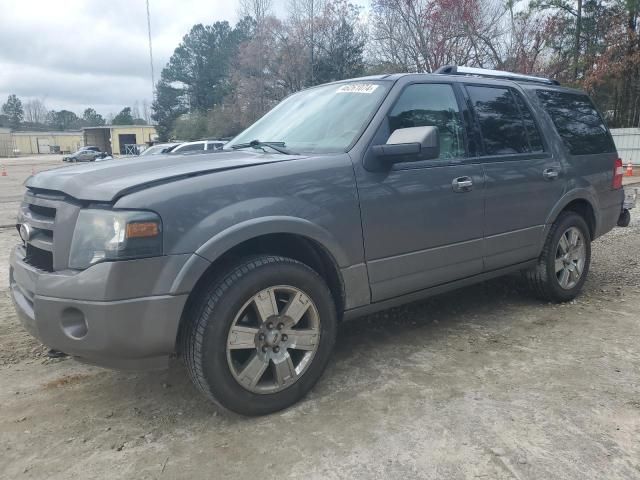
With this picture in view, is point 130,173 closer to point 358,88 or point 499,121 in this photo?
point 358,88

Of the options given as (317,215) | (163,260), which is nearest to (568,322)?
(317,215)

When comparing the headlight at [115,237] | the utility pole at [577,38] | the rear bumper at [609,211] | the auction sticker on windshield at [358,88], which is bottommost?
the rear bumper at [609,211]

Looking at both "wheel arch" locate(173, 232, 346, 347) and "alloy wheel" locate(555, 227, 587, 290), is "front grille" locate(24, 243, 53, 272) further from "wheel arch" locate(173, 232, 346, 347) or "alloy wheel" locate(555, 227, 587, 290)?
"alloy wheel" locate(555, 227, 587, 290)

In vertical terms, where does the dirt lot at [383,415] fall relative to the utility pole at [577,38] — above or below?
below

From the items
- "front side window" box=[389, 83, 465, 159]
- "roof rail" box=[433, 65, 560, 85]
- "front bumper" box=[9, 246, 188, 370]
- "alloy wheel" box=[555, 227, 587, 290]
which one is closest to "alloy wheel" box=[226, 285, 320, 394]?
"front bumper" box=[9, 246, 188, 370]

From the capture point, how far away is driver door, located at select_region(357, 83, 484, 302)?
3.31 m

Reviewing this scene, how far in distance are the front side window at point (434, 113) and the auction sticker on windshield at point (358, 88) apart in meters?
0.22

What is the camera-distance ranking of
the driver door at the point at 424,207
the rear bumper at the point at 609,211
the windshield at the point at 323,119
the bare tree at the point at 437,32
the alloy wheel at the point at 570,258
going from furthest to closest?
the bare tree at the point at 437,32 < the rear bumper at the point at 609,211 < the alloy wheel at the point at 570,258 < the windshield at the point at 323,119 < the driver door at the point at 424,207

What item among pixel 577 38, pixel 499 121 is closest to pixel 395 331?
pixel 499 121

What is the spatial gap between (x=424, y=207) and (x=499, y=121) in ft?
4.01

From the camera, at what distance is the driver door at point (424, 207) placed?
10.8 ft

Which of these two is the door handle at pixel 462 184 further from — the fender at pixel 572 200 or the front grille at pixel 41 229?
the front grille at pixel 41 229

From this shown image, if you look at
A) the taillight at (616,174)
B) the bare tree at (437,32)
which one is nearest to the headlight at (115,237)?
the taillight at (616,174)

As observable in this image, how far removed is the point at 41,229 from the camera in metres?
2.84
